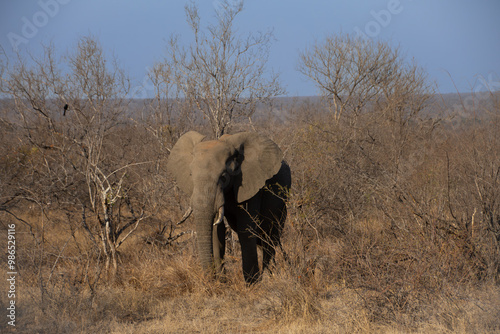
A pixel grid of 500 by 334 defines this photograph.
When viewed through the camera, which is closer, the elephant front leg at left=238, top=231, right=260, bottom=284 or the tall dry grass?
the tall dry grass

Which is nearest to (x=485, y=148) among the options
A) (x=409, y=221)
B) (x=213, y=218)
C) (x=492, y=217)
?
(x=492, y=217)

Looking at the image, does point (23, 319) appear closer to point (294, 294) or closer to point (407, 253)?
point (294, 294)

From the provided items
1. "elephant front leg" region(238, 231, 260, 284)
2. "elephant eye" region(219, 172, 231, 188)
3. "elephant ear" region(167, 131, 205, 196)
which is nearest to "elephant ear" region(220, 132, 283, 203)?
"elephant eye" region(219, 172, 231, 188)

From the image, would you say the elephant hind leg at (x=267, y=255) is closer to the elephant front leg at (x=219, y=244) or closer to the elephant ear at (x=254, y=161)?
the elephant front leg at (x=219, y=244)

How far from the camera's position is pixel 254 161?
22.0ft

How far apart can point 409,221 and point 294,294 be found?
1985mm

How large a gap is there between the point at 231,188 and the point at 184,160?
953 mm

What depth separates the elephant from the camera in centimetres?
605

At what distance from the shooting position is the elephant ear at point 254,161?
6.51m

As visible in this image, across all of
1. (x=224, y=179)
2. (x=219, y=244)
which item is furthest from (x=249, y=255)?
(x=224, y=179)

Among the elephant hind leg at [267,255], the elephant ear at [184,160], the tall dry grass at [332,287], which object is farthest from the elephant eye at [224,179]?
the elephant hind leg at [267,255]

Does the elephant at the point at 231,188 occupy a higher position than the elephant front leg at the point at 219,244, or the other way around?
the elephant at the point at 231,188

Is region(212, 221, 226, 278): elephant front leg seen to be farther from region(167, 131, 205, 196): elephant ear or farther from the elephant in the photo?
region(167, 131, 205, 196): elephant ear

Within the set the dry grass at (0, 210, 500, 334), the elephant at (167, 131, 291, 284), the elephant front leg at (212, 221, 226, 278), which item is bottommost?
the dry grass at (0, 210, 500, 334)
